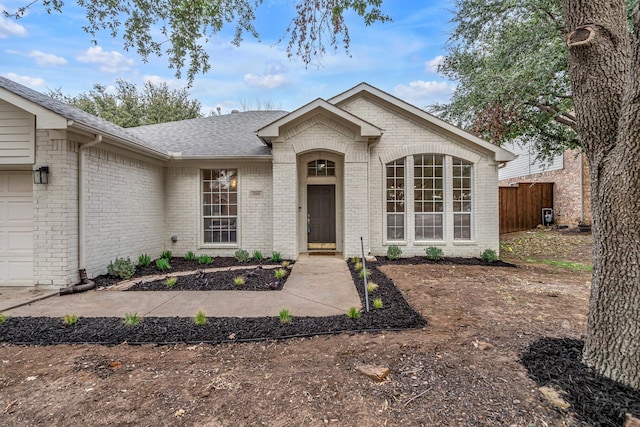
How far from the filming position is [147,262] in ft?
25.6

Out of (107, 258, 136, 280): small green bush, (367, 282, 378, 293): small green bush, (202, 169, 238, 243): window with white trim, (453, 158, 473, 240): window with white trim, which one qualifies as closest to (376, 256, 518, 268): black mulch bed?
(453, 158, 473, 240): window with white trim

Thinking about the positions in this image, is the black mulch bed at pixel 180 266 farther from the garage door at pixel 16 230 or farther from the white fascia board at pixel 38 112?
the white fascia board at pixel 38 112

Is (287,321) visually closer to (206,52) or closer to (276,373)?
(276,373)

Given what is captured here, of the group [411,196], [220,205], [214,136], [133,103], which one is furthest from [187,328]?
[133,103]

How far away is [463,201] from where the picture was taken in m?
9.16

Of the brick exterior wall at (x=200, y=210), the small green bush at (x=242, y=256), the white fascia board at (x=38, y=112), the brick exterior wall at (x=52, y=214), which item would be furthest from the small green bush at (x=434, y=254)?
the white fascia board at (x=38, y=112)

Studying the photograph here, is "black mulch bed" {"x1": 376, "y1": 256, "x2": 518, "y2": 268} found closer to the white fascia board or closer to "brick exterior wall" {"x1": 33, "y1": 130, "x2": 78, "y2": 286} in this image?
"brick exterior wall" {"x1": 33, "y1": 130, "x2": 78, "y2": 286}

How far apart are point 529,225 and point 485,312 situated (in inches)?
561

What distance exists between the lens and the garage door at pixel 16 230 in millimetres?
5809

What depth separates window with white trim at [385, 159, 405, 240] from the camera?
920 centimetres

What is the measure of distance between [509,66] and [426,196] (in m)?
→ 4.61

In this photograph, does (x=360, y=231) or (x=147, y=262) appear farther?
(x=360, y=231)

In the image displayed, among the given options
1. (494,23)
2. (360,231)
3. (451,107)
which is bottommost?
(360,231)

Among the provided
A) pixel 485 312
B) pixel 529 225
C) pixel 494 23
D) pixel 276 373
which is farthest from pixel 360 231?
pixel 529 225
